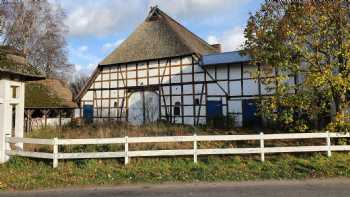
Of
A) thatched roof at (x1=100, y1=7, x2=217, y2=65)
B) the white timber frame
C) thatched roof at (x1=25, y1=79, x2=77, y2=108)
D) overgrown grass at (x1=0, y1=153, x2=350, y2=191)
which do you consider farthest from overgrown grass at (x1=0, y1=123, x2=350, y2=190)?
thatched roof at (x1=25, y1=79, x2=77, y2=108)

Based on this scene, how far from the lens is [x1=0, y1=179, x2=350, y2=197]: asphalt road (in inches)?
284

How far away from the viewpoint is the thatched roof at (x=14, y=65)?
10.8 m

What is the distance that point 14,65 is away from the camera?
1122 centimetres

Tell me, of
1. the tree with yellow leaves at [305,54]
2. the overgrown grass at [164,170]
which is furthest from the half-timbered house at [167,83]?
the overgrown grass at [164,170]

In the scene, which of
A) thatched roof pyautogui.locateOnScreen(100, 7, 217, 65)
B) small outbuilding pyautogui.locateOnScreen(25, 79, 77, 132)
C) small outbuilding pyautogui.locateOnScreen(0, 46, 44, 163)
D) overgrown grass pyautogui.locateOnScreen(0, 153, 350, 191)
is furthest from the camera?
small outbuilding pyautogui.locateOnScreen(25, 79, 77, 132)

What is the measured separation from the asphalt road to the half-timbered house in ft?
40.1

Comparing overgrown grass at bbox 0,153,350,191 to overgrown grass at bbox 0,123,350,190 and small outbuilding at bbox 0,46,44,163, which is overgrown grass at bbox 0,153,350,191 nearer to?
overgrown grass at bbox 0,123,350,190

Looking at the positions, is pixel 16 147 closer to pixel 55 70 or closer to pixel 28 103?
pixel 28 103

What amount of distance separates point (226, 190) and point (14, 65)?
26.2 ft

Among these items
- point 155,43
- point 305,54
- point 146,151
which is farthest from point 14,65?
point 155,43

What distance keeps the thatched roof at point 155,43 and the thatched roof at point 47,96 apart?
4443 millimetres

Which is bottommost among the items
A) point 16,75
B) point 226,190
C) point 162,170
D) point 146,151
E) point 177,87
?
point 226,190

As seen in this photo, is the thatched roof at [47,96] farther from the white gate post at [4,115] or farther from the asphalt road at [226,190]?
the asphalt road at [226,190]

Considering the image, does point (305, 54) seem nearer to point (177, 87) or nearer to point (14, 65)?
point (14, 65)
